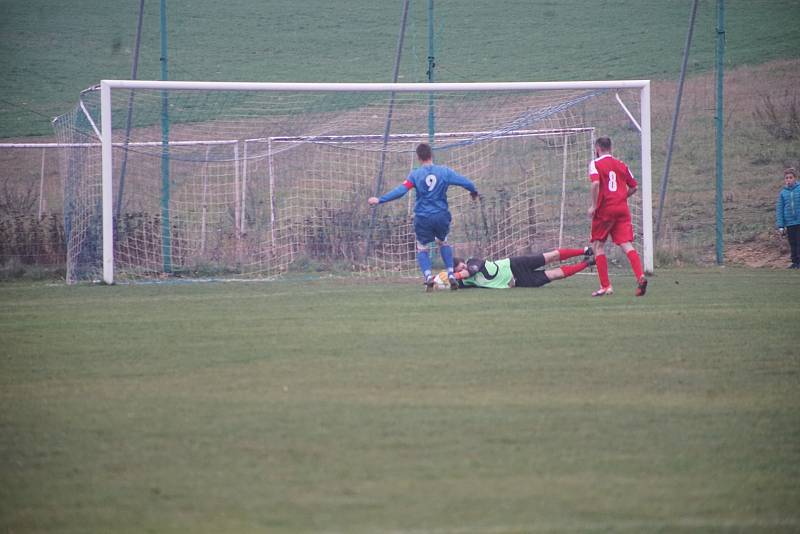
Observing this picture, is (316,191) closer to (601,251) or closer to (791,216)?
(601,251)

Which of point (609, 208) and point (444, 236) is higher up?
point (609, 208)

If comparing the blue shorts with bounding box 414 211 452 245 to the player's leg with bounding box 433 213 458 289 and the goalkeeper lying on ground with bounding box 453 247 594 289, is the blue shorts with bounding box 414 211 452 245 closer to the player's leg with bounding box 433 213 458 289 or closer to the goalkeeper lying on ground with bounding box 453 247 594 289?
the player's leg with bounding box 433 213 458 289

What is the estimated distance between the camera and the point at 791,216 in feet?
57.5

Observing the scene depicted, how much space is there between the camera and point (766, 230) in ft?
69.4

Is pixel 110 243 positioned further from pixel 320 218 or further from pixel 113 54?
pixel 113 54

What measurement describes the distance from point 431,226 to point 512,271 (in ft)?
3.89

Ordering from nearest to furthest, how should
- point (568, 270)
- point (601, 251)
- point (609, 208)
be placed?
1. point (609, 208)
2. point (601, 251)
3. point (568, 270)

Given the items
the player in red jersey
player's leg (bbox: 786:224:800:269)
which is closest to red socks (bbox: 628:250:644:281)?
the player in red jersey

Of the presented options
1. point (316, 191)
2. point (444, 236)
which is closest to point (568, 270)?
point (444, 236)

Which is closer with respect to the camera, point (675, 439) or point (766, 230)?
point (675, 439)

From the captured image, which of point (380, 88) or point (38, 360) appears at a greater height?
point (380, 88)

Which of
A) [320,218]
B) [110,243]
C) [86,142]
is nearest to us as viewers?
[110,243]

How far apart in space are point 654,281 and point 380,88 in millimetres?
4653

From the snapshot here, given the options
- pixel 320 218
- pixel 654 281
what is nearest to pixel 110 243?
pixel 320 218
